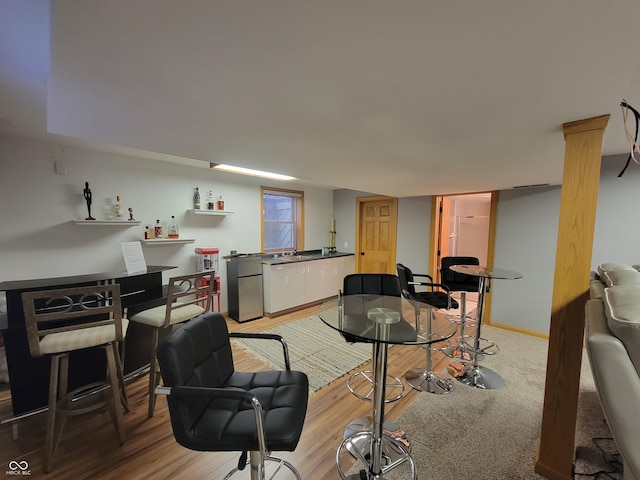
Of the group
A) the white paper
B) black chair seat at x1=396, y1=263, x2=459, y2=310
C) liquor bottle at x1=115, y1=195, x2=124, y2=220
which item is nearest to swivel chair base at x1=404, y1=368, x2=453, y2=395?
black chair seat at x1=396, y1=263, x2=459, y2=310

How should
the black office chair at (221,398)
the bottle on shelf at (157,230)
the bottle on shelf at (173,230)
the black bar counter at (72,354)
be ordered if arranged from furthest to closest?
1. the bottle on shelf at (173,230)
2. the bottle on shelf at (157,230)
3. the black bar counter at (72,354)
4. the black office chair at (221,398)

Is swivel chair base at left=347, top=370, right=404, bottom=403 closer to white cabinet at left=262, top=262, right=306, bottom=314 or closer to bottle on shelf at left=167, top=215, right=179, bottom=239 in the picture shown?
white cabinet at left=262, top=262, right=306, bottom=314

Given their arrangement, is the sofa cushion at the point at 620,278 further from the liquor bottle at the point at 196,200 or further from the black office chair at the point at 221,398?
the liquor bottle at the point at 196,200

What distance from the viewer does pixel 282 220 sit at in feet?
16.8

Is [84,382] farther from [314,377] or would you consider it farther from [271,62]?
[271,62]

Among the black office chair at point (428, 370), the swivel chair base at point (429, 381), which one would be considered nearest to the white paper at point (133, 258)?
the black office chair at point (428, 370)

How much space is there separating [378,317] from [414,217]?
11.1 feet

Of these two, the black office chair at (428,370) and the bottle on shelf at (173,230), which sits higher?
the bottle on shelf at (173,230)

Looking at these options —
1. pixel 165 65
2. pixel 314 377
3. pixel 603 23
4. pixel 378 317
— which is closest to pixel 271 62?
pixel 165 65

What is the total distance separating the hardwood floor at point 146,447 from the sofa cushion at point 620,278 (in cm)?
162

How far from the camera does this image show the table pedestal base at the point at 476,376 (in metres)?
2.46

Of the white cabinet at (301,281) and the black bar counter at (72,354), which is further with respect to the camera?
the white cabinet at (301,281)

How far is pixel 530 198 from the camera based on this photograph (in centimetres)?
359

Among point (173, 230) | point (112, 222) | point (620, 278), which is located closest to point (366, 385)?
point (620, 278)
